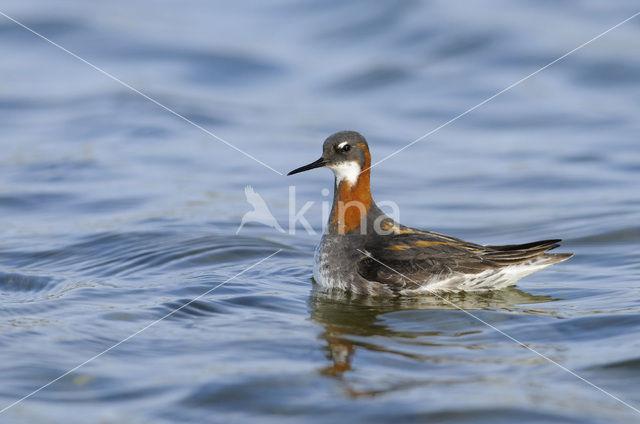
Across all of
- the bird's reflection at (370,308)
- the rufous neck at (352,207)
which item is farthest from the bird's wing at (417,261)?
the rufous neck at (352,207)

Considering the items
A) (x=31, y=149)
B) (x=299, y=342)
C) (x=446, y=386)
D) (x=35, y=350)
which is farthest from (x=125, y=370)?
(x=31, y=149)

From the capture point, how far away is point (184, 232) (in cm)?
895

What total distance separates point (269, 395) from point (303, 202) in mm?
5532

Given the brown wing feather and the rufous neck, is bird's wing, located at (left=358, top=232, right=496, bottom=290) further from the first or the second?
the rufous neck

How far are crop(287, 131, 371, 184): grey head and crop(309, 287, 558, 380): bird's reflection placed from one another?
109 cm

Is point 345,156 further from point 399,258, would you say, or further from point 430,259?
point 430,259

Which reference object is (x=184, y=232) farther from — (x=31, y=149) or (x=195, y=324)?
(x=31, y=149)

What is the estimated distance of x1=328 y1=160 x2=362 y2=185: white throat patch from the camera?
779 centimetres

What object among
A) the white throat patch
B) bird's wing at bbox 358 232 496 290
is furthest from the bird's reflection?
the white throat patch

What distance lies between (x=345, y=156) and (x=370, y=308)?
1.47 meters

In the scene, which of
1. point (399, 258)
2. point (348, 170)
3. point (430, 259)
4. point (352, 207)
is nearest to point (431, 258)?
point (430, 259)

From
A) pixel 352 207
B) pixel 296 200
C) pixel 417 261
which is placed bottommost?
pixel 417 261

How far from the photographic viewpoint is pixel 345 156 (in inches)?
305

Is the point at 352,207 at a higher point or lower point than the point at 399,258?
higher
